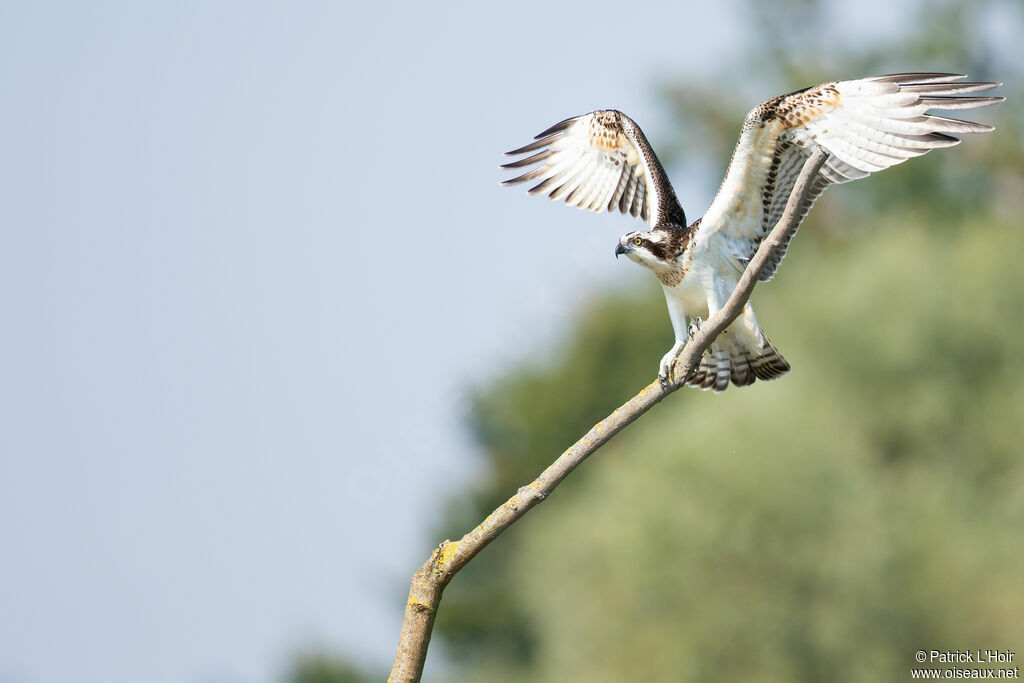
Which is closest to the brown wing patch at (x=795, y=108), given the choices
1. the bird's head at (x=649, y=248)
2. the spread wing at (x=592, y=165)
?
the bird's head at (x=649, y=248)

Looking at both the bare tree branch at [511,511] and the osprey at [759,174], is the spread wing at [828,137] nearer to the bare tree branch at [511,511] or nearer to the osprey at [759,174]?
the osprey at [759,174]

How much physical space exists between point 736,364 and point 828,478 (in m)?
19.4

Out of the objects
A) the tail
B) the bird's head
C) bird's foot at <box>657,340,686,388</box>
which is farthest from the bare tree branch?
the tail

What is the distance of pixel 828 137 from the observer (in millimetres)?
6434

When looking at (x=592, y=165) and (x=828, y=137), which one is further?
(x=592, y=165)

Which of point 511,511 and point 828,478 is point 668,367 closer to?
point 511,511

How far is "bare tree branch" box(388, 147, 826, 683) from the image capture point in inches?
149

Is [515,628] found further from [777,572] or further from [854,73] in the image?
[854,73]

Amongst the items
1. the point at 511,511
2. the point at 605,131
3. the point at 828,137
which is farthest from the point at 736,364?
the point at 511,511

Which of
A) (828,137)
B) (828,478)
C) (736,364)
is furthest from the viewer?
(828,478)

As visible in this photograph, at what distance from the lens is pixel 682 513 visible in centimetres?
2516

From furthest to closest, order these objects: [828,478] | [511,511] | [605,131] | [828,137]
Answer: [828,478] → [605,131] → [828,137] → [511,511]

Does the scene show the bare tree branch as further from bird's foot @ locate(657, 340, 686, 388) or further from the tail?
the tail

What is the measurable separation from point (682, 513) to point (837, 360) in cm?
666
